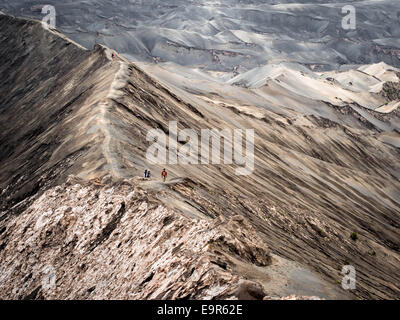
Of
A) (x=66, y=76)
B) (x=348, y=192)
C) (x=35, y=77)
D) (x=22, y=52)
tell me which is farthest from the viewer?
(x=22, y=52)

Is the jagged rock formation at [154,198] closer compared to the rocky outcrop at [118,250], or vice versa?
the rocky outcrop at [118,250]

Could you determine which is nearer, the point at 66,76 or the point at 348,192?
the point at 348,192

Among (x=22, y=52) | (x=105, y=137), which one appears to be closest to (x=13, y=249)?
(x=105, y=137)

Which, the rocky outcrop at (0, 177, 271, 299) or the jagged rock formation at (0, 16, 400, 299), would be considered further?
the jagged rock formation at (0, 16, 400, 299)

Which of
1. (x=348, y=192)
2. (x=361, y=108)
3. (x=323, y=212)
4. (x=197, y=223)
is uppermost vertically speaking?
(x=197, y=223)

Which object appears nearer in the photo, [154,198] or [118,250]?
[118,250]

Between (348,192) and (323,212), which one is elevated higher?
(323,212)

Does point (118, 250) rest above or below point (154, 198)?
below

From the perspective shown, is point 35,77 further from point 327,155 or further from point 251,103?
point 327,155
